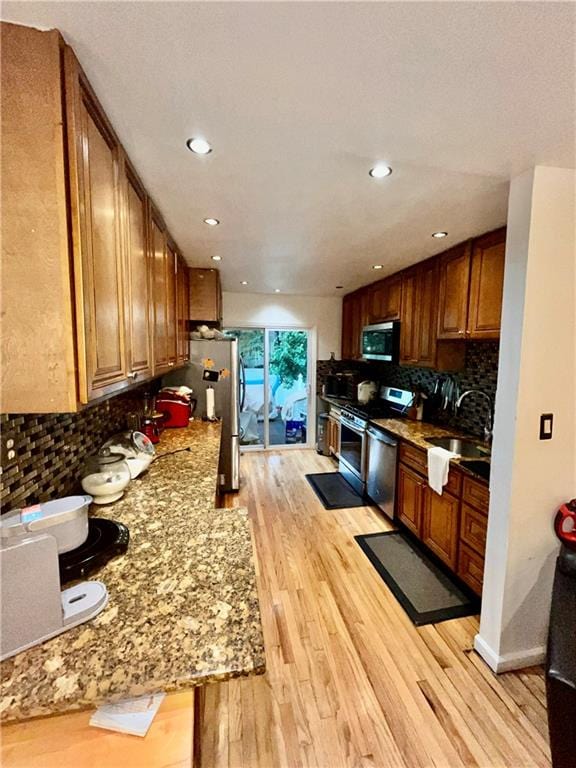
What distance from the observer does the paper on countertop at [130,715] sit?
0.70 m

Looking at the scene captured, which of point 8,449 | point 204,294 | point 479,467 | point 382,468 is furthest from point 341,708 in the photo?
point 204,294

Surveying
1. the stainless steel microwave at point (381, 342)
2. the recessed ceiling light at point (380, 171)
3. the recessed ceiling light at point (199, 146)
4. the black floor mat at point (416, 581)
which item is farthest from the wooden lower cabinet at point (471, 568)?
the recessed ceiling light at point (199, 146)

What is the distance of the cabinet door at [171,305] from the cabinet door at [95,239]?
3.41 feet

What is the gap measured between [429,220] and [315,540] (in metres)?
2.51

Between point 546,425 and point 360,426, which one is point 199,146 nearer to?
point 546,425

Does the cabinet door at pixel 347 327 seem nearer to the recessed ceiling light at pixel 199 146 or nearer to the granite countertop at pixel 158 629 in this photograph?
the recessed ceiling light at pixel 199 146

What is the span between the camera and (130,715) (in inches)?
28.3

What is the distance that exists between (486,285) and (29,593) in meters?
2.68

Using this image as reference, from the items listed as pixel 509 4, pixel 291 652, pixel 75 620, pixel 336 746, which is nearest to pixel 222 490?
pixel 291 652

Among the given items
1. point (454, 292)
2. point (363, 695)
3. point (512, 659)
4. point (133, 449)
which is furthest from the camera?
point (454, 292)

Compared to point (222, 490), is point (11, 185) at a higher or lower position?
higher

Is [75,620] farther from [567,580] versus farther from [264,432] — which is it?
[264,432]

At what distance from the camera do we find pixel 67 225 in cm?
83

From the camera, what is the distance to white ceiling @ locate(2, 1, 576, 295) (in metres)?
0.77
